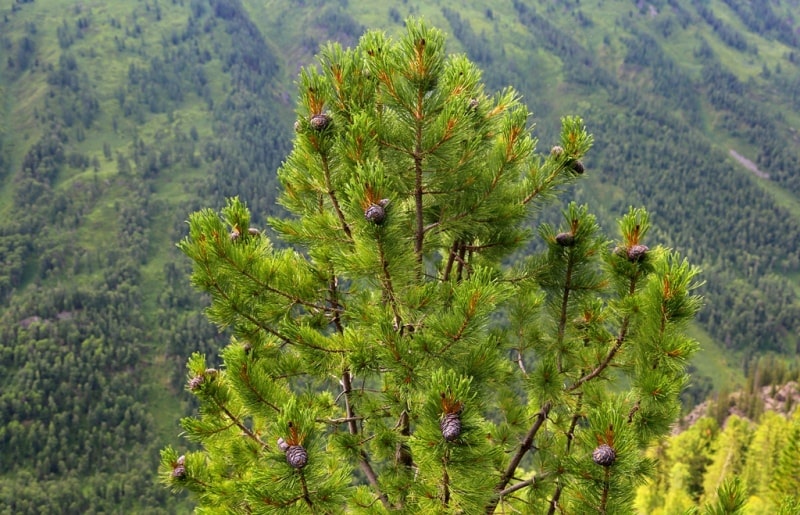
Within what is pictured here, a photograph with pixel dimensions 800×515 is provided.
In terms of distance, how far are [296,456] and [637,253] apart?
14.9ft

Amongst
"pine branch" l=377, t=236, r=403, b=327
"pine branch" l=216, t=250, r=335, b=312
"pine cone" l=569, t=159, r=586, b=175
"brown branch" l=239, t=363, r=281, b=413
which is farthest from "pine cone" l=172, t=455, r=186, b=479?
"pine cone" l=569, t=159, r=586, b=175

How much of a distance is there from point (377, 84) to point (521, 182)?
2557mm

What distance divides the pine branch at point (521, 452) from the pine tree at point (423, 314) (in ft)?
0.12

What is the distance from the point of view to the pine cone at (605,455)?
16.7ft

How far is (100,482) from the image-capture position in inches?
5399

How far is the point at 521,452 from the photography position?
8.22 meters

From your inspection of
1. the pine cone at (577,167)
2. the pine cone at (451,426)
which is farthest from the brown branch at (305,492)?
the pine cone at (577,167)

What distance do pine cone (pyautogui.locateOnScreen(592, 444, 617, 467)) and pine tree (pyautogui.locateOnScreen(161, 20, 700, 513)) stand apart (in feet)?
0.06

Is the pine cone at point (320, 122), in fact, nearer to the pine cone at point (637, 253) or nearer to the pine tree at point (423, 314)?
the pine tree at point (423, 314)

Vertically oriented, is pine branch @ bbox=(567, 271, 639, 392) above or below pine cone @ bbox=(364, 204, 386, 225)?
below

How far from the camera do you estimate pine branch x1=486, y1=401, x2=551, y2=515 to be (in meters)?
7.99

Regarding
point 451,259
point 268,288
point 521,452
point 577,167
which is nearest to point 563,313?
point 451,259

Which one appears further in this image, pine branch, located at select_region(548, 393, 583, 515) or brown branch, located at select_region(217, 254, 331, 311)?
pine branch, located at select_region(548, 393, 583, 515)

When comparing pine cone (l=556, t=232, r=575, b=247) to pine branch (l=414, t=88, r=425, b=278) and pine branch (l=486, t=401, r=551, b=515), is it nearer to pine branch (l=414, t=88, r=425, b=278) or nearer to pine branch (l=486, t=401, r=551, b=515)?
pine branch (l=414, t=88, r=425, b=278)
